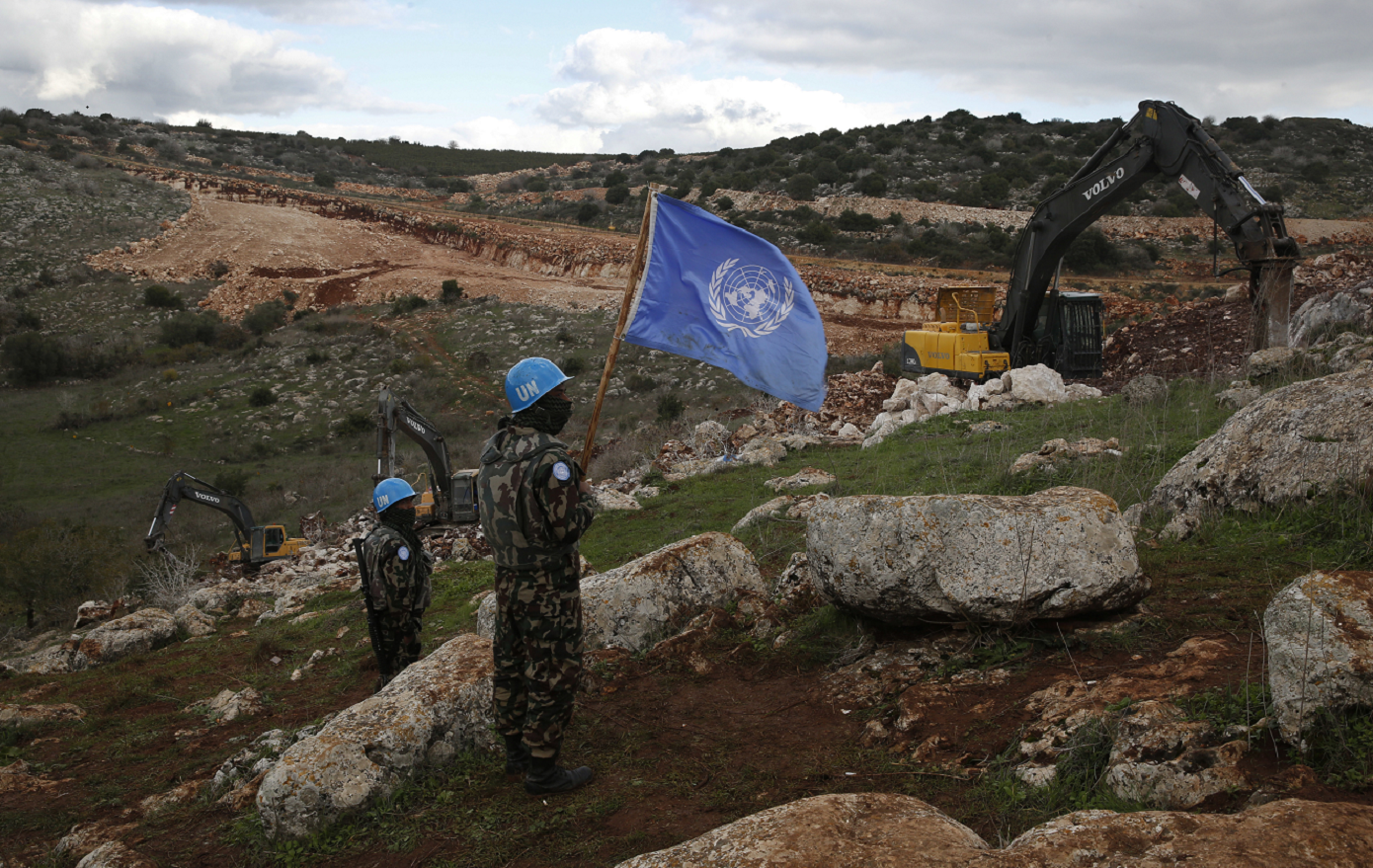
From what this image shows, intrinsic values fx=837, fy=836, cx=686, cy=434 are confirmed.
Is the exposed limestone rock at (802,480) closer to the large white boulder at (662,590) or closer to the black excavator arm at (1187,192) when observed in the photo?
the large white boulder at (662,590)

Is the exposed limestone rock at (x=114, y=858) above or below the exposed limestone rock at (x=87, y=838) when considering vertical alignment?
above

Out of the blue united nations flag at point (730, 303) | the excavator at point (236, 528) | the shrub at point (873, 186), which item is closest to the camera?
the blue united nations flag at point (730, 303)

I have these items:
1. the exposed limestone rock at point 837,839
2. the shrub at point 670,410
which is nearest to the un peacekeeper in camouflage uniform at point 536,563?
the exposed limestone rock at point 837,839

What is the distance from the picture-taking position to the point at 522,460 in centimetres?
409

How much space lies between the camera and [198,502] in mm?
17281

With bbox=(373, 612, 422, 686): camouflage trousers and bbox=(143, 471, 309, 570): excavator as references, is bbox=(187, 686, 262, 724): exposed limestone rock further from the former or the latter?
bbox=(143, 471, 309, 570): excavator

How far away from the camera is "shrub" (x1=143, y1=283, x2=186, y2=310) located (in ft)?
109

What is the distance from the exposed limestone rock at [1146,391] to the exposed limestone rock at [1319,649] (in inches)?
339

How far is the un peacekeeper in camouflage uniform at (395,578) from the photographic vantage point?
18.9ft

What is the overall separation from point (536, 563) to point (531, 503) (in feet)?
1.03

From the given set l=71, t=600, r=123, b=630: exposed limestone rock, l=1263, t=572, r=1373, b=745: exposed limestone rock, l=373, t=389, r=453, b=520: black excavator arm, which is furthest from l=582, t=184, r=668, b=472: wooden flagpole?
l=71, t=600, r=123, b=630: exposed limestone rock

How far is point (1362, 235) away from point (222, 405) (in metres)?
39.2

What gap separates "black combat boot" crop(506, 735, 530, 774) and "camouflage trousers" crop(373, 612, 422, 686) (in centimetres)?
196

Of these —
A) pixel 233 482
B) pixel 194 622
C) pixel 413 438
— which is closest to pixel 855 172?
pixel 233 482
